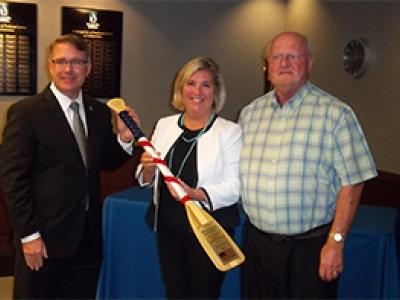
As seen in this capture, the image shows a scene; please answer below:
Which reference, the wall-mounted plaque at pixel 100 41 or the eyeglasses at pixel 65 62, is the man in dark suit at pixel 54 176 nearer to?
the eyeglasses at pixel 65 62

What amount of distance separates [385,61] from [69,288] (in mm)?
2665

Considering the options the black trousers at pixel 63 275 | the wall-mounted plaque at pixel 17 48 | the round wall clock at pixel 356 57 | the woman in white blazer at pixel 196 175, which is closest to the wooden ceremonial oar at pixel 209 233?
the woman in white blazer at pixel 196 175

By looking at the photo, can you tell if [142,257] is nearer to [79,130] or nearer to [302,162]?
[79,130]

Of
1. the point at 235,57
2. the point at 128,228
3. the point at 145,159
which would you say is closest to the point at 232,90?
the point at 235,57

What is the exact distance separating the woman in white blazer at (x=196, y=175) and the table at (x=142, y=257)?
585 millimetres

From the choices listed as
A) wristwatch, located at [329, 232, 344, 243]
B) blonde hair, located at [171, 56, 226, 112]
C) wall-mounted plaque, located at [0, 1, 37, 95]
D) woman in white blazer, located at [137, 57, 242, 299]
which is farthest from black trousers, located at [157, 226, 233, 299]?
wall-mounted plaque, located at [0, 1, 37, 95]

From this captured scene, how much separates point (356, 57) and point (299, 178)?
7.99 ft

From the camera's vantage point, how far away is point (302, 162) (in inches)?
67.1

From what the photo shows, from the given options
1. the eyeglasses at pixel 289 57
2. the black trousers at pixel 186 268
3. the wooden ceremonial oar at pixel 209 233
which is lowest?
the black trousers at pixel 186 268

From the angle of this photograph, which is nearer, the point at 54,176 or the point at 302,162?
the point at 302,162

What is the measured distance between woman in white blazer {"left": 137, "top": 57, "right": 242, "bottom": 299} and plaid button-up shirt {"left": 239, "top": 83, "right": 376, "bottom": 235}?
0.08m

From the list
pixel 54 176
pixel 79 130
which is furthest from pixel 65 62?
pixel 54 176

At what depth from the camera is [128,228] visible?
2.64m

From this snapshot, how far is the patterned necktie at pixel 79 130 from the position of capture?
1884 millimetres
